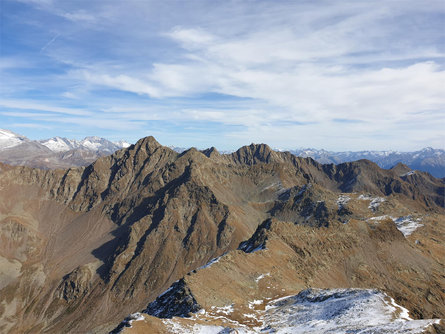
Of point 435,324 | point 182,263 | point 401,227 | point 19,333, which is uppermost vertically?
point 435,324

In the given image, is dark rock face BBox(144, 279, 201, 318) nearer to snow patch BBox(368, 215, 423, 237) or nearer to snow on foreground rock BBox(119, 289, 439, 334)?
snow on foreground rock BBox(119, 289, 439, 334)

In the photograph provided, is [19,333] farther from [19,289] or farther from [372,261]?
[372,261]

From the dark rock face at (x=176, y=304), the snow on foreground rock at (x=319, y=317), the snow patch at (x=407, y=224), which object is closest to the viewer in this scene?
the snow on foreground rock at (x=319, y=317)

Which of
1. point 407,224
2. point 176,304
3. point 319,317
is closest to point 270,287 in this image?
point 319,317

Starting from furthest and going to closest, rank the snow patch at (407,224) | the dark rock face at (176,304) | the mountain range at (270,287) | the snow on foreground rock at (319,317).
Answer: the snow patch at (407,224) < the dark rock face at (176,304) < the mountain range at (270,287) < the snow on foreground rock at (319,317)

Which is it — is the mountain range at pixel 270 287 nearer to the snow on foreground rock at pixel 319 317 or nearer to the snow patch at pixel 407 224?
the snow on foreground rock at pixel 319 317

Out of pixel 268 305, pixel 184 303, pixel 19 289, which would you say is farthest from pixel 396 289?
pixel 19 289

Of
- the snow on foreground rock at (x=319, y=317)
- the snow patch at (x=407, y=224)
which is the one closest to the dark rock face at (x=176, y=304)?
the snow on foreground rock at (x=319, y=317)

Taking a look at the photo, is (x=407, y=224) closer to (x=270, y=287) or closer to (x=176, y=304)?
(x=270, y=287)
